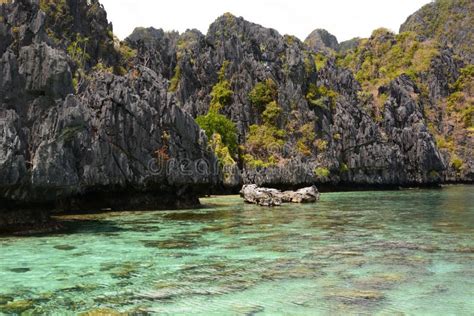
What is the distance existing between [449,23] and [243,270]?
186717 millimetres

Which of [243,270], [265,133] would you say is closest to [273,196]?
[243,270]

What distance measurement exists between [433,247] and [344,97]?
75115 mm

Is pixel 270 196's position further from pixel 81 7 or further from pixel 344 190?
pixel 81 7

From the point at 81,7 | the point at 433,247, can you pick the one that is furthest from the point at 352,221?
the point at 81,7

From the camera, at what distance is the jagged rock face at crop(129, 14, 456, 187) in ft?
265

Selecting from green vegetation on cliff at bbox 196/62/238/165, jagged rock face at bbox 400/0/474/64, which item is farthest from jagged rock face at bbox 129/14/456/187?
jagged rock face at bbox 400/0/474/64

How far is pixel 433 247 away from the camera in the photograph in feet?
66.9

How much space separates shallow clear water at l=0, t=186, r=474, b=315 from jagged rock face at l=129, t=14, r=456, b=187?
47.3 m

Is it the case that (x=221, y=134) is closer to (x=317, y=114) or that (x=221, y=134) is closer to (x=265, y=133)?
(x=265, y=133)

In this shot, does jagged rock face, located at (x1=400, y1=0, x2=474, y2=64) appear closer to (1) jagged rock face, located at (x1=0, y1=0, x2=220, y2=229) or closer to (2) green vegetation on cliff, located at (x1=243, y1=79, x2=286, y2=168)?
(2) green vegetation on cliff, located at (x1=243, y1=79, x2=286, y2=168)

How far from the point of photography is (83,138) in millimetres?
34188

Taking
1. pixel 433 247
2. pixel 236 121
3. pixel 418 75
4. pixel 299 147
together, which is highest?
pixel 418 75

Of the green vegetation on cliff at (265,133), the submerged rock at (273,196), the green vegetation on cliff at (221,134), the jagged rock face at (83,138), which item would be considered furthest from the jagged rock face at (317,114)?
the jagged rock face at (83,138)

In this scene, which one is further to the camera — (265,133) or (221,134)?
(265,133)
